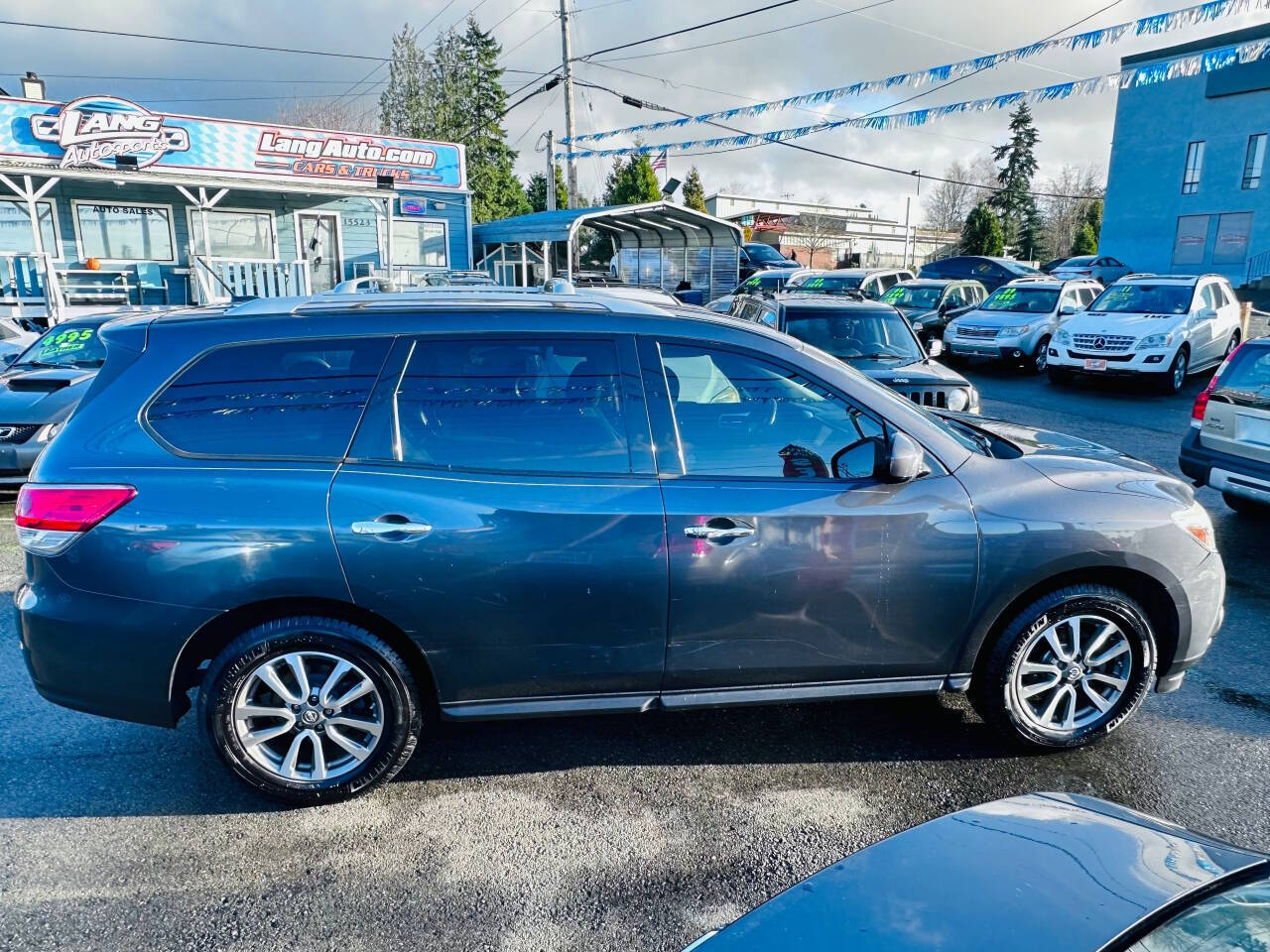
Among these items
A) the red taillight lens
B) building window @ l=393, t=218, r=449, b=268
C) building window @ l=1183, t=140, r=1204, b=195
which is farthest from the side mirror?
building window @ l=1183, t=140, r=1204, b=195

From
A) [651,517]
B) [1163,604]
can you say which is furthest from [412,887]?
[1163,604]

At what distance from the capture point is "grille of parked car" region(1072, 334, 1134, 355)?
520 inches

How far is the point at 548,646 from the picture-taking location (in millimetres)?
3141

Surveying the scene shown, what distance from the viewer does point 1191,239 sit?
32594mm

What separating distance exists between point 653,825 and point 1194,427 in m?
5.72

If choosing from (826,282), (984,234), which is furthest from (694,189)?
(826,282)

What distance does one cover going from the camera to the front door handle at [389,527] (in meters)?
2.97

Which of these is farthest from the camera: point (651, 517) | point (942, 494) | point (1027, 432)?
point (1027, 432)

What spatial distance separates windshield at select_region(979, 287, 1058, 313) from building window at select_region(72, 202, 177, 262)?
1744 cm

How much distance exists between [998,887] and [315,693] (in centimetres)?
234

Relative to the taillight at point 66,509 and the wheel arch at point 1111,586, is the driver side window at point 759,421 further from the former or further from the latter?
the taillight at point 66,509

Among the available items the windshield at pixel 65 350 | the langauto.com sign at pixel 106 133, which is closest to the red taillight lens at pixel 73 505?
the windshield at pixel 65 350

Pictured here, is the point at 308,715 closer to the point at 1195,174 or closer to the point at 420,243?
the point at 420,243

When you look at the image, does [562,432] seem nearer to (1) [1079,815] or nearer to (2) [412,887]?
(2) [412,887]
